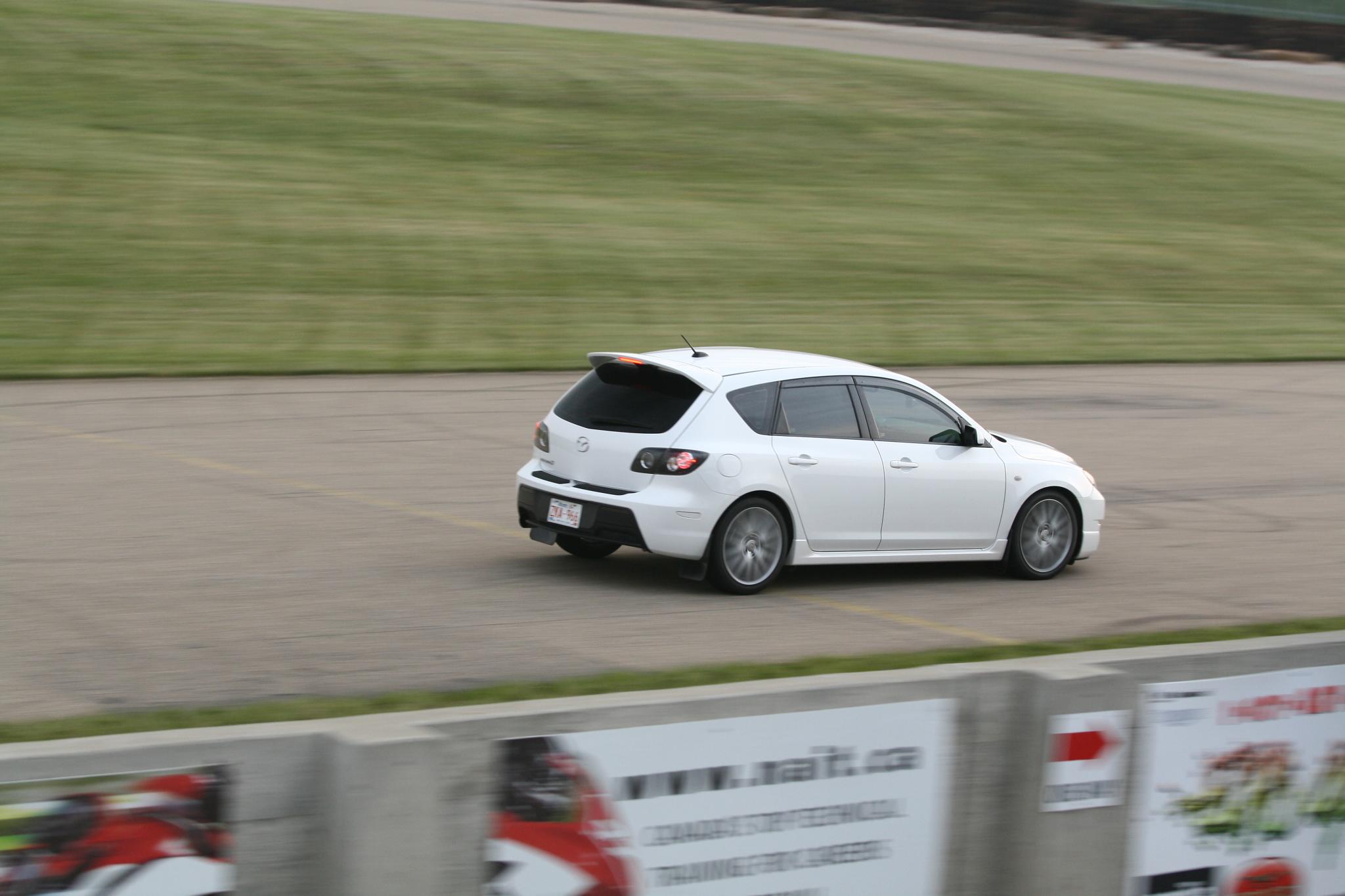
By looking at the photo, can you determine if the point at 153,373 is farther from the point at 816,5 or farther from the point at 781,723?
the point at 816,5

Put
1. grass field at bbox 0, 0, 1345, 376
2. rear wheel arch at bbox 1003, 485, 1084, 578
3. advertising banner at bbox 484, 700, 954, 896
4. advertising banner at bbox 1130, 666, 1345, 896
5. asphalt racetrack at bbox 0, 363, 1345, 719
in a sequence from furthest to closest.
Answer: grass field at bbox 0, 0, 1345, 376 < rear wheel arch at bbox 1003, 485, 1084, 578 < asphalt racetrack at bbox 0, 363, 1345, 719 < advertising banner at bbox 1130, 666, 1345, 896 < advertising banner at bbox 484, 700, 954, 896

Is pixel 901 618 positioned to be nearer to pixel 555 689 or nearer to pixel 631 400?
pixel 631 400

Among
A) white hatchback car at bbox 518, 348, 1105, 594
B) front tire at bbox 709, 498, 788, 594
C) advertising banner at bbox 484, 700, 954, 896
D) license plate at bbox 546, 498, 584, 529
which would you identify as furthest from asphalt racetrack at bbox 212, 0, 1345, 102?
A: advertising banner at bbox 484, 700, 954, 896

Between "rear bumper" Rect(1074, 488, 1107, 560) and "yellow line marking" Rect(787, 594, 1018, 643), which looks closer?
"yellow line marking" Rect(787, 594, 1018, 643)

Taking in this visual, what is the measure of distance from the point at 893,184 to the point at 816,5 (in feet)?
78.9

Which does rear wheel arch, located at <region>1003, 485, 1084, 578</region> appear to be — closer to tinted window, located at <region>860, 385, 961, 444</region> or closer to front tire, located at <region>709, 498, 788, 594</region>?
tinted window, located at <region>860, 385, 961, 444</region>

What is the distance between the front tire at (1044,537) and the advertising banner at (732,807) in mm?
5635

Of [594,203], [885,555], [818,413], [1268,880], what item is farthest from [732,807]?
[594,203]

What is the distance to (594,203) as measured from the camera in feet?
91.1

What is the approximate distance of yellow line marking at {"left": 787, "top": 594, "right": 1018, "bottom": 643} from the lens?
9320 millimetres

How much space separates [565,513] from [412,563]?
1.28 m

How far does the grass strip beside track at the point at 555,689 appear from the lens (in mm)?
6719

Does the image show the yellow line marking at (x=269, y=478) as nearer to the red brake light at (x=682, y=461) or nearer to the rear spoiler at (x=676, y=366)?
the rear spoiler at (x=676, y=366)

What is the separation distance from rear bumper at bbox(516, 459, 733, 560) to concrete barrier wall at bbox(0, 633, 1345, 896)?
386 centimetres
